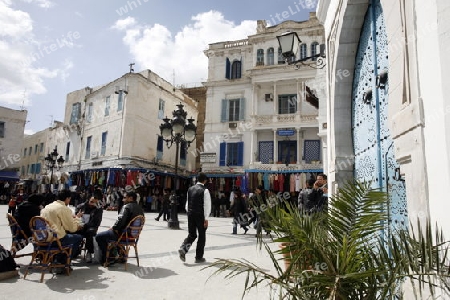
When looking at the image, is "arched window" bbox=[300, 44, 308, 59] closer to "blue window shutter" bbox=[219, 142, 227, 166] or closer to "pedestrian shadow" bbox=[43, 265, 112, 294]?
"blue window shutter" bbox=[219, 142, 227, 166]

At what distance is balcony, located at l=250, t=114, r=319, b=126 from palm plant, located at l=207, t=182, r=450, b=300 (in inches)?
698

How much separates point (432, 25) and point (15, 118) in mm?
39090

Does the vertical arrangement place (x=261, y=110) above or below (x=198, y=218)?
above

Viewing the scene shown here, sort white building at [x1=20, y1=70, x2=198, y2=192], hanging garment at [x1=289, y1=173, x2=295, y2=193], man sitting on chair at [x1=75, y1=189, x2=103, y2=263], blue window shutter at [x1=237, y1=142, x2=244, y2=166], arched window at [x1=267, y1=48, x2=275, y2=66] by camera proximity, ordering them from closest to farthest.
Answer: man sitting on chair at [x1=75, y1=189, x2=103, y2=263]
hanging garment at [x1=289, y1=173, x2=295, y2=193]
blue window shutter at [x1=237, y1=142, x2=244, y2=166]
arched window at [x1=267, y1=48, x2=275, y2=66]
white building at [x1=20, y1=70, x2=198, y2=192]

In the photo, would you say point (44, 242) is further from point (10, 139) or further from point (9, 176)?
point (10, 139)

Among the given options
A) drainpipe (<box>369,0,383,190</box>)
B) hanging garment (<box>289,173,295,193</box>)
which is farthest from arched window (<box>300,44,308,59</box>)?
drainpipe (<box>369,0,383,190</box>)

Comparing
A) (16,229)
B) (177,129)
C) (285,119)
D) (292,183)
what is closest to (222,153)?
(285,119)

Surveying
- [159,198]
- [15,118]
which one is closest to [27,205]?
[159,198]

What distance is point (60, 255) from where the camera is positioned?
457 cm

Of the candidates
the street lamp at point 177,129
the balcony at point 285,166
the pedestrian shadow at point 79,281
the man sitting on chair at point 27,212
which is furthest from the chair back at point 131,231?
the balcony at point 285,166

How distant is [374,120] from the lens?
13.5ft

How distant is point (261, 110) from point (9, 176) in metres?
28.2

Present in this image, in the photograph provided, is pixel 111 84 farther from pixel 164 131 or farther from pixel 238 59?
pixel 164 131

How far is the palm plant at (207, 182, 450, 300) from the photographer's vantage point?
143cm
